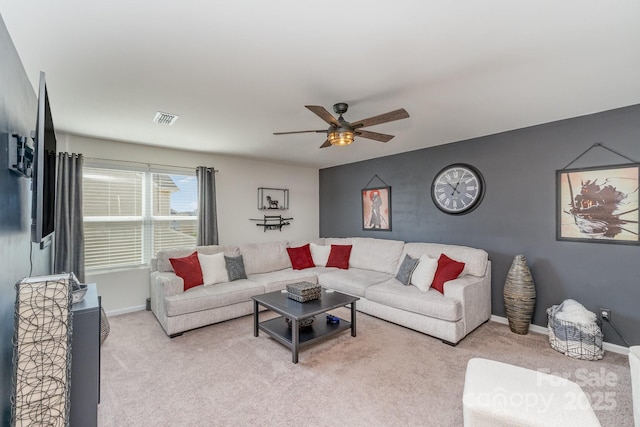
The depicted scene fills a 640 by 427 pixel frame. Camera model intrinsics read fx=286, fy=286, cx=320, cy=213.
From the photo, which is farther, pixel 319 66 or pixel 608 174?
pixel 608 174

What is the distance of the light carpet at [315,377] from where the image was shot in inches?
76.5

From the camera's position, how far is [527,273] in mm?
3225

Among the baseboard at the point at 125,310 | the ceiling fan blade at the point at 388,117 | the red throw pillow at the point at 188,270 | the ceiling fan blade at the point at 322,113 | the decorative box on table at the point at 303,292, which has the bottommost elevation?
the baseboard at the point at 125,310

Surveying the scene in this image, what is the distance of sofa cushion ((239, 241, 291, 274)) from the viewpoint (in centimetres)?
444

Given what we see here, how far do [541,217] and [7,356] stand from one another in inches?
182

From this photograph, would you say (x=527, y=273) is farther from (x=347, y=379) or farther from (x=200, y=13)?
(x=200, y=13)

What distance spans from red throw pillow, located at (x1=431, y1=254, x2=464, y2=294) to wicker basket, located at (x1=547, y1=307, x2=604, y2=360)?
101cm

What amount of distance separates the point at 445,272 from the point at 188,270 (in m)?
3.16

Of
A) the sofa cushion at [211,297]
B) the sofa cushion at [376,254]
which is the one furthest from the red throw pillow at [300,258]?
the sofa cushion at [211,297]

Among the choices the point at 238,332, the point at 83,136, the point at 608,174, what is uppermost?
the point at 83,136

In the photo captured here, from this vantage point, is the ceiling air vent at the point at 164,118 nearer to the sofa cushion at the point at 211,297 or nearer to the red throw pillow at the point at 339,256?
the sofa cushion at the point at 211,297

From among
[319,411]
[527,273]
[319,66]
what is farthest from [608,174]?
[319,411]

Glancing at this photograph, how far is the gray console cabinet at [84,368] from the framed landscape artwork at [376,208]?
13.7ft

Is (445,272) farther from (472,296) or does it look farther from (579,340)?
(579,340)
